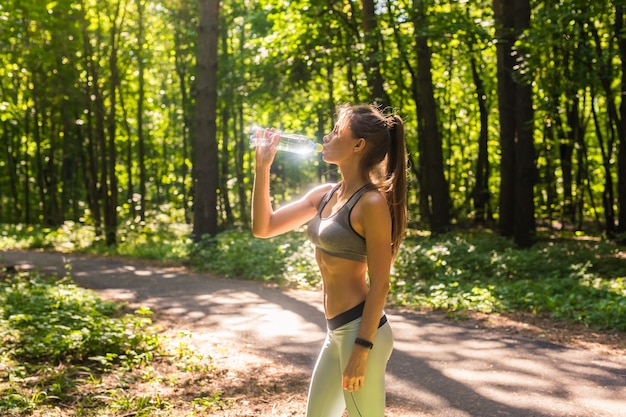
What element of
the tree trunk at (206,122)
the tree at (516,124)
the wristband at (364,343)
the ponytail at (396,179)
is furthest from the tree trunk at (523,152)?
the wristband at (364,343)

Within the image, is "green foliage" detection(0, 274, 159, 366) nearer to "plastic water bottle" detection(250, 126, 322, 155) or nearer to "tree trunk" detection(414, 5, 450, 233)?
"plastic water bottle" detection(250, 126, 322, 155)

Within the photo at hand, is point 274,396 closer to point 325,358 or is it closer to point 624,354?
point 325,358

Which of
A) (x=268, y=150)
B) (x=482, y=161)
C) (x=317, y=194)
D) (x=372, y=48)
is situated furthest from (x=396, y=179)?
(x=482, y=161)

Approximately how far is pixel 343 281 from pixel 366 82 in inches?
729

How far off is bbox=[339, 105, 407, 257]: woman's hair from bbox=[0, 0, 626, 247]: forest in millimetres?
9540

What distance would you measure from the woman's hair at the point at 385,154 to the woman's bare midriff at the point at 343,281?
0.68ft

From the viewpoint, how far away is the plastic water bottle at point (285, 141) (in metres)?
3.14

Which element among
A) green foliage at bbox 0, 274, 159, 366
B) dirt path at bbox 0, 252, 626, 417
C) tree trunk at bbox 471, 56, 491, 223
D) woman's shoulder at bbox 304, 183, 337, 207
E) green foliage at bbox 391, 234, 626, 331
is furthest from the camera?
tree trunk at bbox 471, 56, 491, 223

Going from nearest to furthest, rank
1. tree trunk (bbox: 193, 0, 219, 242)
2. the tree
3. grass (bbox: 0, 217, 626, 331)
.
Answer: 1. grass (bbox: 0, 217, 626, 331)
2. the tree
3. tree trunk (bbox: 193, 0, 219, 242)

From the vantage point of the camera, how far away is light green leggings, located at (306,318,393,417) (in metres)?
2.88

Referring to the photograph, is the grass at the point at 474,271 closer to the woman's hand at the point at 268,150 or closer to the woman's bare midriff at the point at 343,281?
the woman's bare midriff at the point at 343,281

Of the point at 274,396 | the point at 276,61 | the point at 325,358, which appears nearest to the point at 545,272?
the point at 274,396

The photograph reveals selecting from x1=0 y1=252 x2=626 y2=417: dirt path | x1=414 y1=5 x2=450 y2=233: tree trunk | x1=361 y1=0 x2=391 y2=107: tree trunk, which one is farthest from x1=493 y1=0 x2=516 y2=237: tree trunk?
x1=0 y1=252 x2=626 y2=417: dirt path

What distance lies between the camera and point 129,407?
16.6ft
